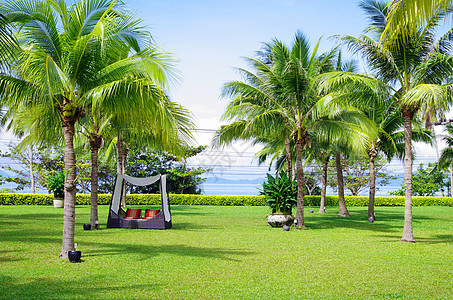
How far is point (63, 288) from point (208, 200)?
25.7 m

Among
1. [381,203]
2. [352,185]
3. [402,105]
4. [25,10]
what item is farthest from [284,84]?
[352,185]

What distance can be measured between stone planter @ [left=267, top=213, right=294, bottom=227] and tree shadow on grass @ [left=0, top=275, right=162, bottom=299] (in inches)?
365

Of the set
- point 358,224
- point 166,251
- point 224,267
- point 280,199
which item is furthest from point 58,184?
point 224,267

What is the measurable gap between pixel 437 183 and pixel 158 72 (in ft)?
121

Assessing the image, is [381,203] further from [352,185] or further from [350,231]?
[350,231]

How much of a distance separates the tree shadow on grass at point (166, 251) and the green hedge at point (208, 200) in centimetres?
1924

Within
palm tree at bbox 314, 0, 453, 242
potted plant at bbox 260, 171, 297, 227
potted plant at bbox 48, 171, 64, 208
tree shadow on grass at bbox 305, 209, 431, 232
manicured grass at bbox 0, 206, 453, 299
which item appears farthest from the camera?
potted plant at bbox 48, 171, 64, 208

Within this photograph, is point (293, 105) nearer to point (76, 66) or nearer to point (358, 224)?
point (358, 224)

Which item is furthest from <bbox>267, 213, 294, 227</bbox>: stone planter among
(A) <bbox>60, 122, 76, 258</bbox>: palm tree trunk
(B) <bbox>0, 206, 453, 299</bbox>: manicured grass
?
(A) <bbox>60, 122, 76, 258</bbox>: palm tree trunk

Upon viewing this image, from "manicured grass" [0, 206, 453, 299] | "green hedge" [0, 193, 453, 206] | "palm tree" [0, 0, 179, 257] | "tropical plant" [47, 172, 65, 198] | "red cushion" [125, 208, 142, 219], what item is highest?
"palm tree" [0, 0, 179, 257]

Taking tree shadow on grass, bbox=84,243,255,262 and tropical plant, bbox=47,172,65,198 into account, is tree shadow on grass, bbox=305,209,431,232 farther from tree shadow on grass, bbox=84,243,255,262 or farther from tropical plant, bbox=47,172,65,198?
tropical plant, bbox=47,172,65,198

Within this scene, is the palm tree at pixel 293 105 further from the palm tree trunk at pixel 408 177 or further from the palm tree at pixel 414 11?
the palm tree at pixel 414 11

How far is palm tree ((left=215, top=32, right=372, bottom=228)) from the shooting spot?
1390 centimetres

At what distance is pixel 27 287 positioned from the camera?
5.75 m
